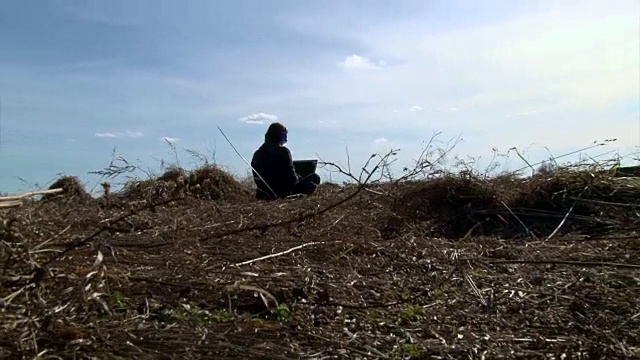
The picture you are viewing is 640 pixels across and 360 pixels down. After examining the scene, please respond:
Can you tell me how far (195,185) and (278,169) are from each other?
225 cm

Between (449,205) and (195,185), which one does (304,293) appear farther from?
(195,185)

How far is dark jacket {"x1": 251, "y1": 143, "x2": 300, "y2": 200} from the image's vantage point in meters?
8.34

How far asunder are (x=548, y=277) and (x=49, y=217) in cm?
255

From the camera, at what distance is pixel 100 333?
2.16 meters

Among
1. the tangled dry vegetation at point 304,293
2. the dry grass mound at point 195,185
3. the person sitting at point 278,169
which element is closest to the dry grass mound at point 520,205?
the tangled dry vegetation at point 304,293

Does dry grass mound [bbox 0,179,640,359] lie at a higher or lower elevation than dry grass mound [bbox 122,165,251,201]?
lower

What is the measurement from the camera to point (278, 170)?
8.41m

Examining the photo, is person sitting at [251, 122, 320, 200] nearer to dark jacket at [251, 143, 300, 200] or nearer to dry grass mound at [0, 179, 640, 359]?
dark jacket at [251, 143, 300, 200]

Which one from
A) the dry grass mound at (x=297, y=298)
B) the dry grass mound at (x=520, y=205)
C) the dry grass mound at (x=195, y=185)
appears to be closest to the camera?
the dry grass mound at (x=297, y=298)

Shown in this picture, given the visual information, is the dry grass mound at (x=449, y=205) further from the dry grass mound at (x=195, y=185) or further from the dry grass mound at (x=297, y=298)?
the dry grass mound at (x=195, y=185)

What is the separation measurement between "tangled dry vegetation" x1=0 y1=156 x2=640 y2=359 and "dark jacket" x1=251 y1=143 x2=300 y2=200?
11.2 ft

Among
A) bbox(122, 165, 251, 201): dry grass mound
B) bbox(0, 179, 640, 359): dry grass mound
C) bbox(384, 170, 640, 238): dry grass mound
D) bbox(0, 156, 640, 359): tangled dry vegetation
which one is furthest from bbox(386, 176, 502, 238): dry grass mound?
bbox(122, 165, 251, 201): dry grass mound

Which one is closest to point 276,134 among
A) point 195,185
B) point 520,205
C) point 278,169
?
point 278,169

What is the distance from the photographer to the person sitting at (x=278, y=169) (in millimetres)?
8359
